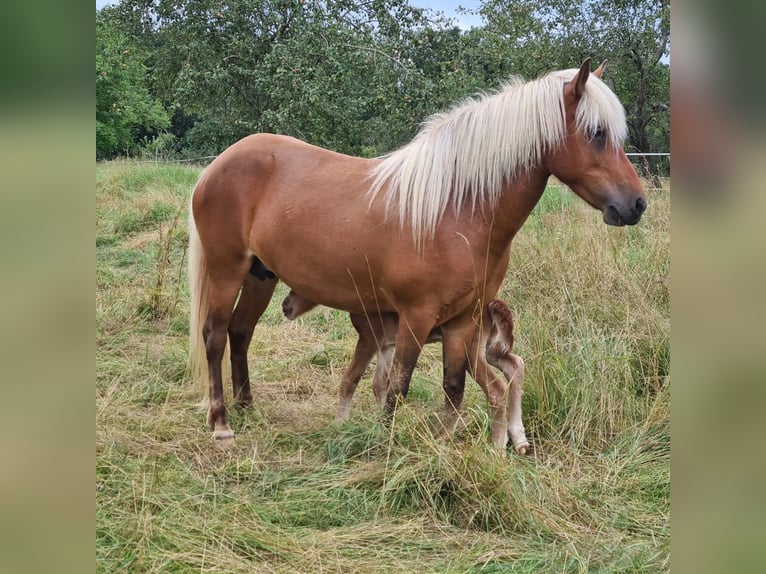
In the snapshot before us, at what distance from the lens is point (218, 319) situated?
12.5 ft

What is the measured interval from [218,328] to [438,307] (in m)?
1.49

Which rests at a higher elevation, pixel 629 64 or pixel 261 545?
pixel 629 64

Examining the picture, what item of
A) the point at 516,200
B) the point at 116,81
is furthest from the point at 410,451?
the point at 116,81

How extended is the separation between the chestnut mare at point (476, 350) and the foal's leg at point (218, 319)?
0.36 metres

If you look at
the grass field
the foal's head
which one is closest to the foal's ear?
the foal's head

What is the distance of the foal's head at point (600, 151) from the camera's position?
110 inches

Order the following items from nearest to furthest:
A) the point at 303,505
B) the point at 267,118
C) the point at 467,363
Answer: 1. the point at 303,505
2. the point at 467,363
3. the point at 267,118

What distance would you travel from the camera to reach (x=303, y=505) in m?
2.66

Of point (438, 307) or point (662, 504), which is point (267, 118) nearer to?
point (438, 307)

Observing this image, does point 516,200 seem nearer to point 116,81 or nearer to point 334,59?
point 334,59

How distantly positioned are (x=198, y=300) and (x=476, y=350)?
5.79 ft

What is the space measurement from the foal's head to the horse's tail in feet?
7.38

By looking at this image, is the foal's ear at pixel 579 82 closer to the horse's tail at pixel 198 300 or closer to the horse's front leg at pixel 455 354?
the horse's front leg at pixel 455 354
